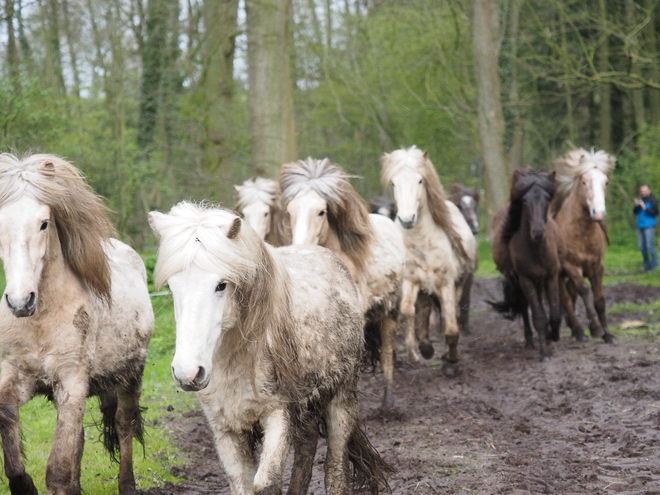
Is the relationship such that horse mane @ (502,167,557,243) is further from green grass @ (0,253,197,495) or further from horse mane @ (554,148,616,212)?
green grass @ (0,253,197,495)

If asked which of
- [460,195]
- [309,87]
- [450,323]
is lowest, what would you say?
[450,323]

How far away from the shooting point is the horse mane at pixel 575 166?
10.2m

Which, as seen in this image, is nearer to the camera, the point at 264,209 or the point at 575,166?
the point at 264,209

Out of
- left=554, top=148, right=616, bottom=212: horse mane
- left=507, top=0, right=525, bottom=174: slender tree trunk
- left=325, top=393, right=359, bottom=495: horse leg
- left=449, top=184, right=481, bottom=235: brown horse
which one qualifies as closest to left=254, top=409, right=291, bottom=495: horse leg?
left=325, top=393, right=359, bottom=495: horse leg

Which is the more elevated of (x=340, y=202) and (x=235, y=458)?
(x=340, y=202)

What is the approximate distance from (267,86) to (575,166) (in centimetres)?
454

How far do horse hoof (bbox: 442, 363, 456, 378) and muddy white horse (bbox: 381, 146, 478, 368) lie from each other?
0.04ft

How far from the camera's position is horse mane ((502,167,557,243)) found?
368 inches

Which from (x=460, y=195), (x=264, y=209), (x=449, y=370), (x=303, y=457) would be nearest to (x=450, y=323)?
(x=449, y=370)

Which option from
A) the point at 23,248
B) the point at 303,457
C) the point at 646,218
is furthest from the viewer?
the point at 646,218

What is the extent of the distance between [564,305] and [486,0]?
9.72 metres

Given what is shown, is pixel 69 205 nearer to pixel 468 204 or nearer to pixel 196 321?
pixel 196 321

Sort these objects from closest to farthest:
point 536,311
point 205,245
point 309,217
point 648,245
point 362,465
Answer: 1. point 205,245
2. point 362,465
3. point 309,217
4. point 536,311
5. point 648,245

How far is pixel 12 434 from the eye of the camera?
3986 mm
